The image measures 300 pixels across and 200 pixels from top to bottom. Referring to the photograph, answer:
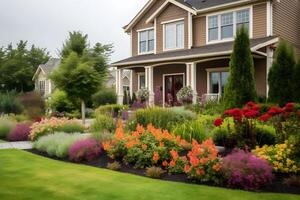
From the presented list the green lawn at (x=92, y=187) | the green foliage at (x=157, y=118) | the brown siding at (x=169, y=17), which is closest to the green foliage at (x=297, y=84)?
the green foliage at (x=157, y=118)

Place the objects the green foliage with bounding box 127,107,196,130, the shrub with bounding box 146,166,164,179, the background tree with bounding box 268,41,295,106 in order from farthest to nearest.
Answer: the background tree with bounding box 268,41,295,106 → the green foliage with bounding box 127,107,196,130 → the shrub with bounding box 146,166,164,179

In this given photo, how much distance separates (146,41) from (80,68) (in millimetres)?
9239

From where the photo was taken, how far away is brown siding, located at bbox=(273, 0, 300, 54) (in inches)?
790

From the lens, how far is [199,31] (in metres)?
22.6

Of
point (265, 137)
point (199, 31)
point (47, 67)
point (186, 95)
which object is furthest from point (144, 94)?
point (47, 67)

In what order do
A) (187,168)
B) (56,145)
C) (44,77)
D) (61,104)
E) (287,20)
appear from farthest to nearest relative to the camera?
(44,77), (61,104), (287,20), (56,145), (187,168)

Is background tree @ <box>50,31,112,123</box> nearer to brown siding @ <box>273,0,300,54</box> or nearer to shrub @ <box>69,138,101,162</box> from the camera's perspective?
shrub @ <box>69,138,101,162</box>

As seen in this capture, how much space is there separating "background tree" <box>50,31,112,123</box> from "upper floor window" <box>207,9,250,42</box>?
6.88 meters

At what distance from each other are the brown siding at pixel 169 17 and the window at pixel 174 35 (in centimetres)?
37

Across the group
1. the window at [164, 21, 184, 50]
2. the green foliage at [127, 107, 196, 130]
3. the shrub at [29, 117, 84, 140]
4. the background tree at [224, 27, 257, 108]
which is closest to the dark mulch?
the green foliage at [127, 107, 196, 130]

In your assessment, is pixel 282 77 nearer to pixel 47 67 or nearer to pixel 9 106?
pixel 9 106

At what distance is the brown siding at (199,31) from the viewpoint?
2234 centimetres

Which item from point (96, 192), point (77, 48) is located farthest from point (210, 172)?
point (77, 48)

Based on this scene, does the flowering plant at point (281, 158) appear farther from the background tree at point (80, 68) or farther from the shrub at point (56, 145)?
the background tree at point (80, 68)
